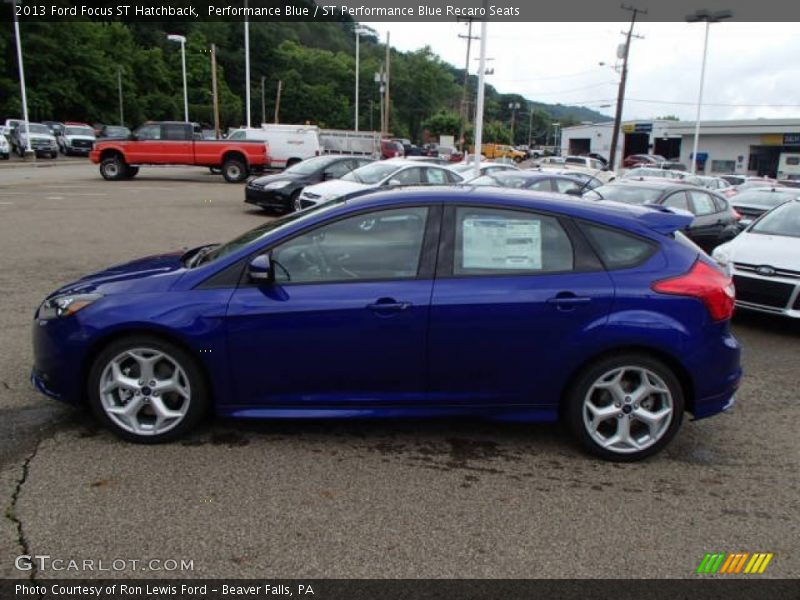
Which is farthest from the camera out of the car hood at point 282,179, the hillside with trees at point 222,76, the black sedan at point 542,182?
the hillside with trees at point 222,76

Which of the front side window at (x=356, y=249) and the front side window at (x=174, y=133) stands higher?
the front side window at (x=174, y=133)

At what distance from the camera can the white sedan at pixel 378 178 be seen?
46.1ft

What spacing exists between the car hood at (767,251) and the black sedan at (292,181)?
10407 millimetres

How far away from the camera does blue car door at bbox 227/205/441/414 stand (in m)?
A: 3.79

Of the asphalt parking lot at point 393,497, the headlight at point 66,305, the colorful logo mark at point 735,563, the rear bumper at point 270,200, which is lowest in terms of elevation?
the colorful logo mark at point 735,563

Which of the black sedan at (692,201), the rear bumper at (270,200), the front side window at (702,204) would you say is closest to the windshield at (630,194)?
the black sedan at (692,201)

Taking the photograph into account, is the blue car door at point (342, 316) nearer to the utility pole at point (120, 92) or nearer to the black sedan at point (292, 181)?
the black sedan at point (292, 181)

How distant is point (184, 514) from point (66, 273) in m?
6.36

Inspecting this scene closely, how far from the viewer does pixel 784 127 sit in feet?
172

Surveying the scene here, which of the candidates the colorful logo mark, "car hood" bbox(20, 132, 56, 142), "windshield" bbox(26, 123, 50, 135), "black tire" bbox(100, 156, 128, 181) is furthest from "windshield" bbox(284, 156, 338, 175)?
"windshield" bbox(26, 123, 50, 135)

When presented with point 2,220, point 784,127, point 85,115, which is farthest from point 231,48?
point 2,220

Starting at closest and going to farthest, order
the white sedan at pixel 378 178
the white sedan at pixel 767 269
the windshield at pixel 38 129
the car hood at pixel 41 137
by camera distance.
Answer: the white sedan at pixel 767 269 < the white sedan at pixel 378 178 < the car hood at pixel 41 137 < the windshield at pixel 38 129

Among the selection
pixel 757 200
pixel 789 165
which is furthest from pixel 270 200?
pixel 789 165
